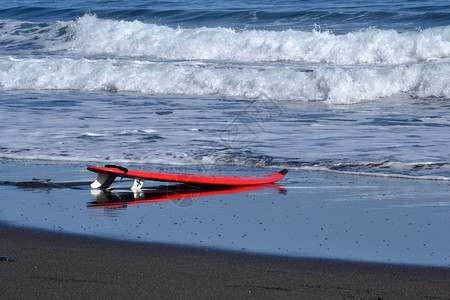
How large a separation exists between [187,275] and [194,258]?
0.28 m

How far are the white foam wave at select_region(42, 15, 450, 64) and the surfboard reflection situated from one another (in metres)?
11.6

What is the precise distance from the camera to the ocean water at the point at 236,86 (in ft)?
24.2

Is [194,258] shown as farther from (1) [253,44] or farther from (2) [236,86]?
(1) [253,44]

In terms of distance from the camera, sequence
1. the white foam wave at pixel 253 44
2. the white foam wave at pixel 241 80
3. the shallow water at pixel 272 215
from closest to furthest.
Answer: the shallow water at pixel 272 215
the white foam wave at pixel 241 80
the white foam wave at pixel 253 44

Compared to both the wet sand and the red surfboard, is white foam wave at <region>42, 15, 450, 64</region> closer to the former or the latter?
the red surfboard

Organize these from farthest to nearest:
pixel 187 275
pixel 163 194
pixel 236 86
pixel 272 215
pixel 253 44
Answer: pixel 253 44
pixel 236 86
pixel 163 194
pixel 272 215
pixel 187 275

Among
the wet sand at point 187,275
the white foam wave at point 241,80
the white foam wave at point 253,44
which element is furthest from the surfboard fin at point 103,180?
the white foam wave at point 253,44

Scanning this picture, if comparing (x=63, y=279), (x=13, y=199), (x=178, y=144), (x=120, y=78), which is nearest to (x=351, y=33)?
(x=120, y=78)

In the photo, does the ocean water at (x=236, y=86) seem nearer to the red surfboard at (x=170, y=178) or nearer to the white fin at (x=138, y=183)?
the red surfboard at (x=170, y=178)

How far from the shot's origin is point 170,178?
19.0 ft

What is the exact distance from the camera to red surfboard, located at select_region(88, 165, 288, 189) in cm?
566

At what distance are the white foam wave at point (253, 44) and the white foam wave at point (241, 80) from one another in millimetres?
2641

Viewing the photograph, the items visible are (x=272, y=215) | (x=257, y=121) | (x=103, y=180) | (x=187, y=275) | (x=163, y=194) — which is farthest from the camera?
(x=257, y=121)

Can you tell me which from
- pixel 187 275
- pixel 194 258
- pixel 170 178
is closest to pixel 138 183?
pixel 170 178
